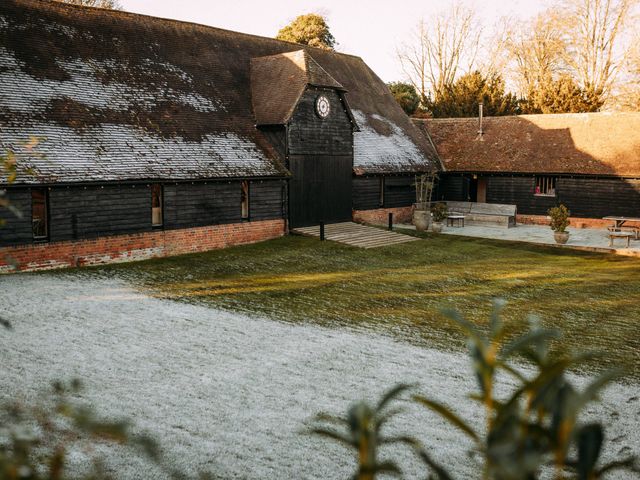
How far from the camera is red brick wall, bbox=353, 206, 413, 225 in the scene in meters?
29.3

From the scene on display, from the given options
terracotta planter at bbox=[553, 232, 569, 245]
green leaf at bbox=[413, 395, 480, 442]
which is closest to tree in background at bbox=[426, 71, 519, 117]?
terracotta planter at bbox=[553, 232, 569, 245]

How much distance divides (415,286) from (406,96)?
123 ft

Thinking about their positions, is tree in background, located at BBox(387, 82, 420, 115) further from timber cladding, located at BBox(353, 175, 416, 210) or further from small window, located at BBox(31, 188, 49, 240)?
small window, located at BBox(31, 188, 49, 240)

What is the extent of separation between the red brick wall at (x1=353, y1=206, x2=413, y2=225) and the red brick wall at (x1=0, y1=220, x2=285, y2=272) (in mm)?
5168

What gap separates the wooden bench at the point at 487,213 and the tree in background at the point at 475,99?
537 inches

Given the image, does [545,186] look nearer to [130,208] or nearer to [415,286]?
[415,286]

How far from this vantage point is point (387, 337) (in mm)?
12539

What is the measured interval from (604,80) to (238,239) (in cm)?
3536

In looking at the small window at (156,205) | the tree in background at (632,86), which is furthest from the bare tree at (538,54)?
the small window at (156,205)

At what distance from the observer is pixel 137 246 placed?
68.1ft

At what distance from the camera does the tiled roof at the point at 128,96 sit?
63.3 feet

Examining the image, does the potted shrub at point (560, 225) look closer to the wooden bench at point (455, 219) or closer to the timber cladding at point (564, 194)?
the wooden bench at point (455, 219)

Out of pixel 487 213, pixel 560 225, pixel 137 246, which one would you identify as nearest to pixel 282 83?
pixel 137 246

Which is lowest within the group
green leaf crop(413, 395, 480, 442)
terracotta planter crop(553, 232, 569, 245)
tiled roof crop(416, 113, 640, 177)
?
terracotta planter crop(553, 232, 569, 245)
